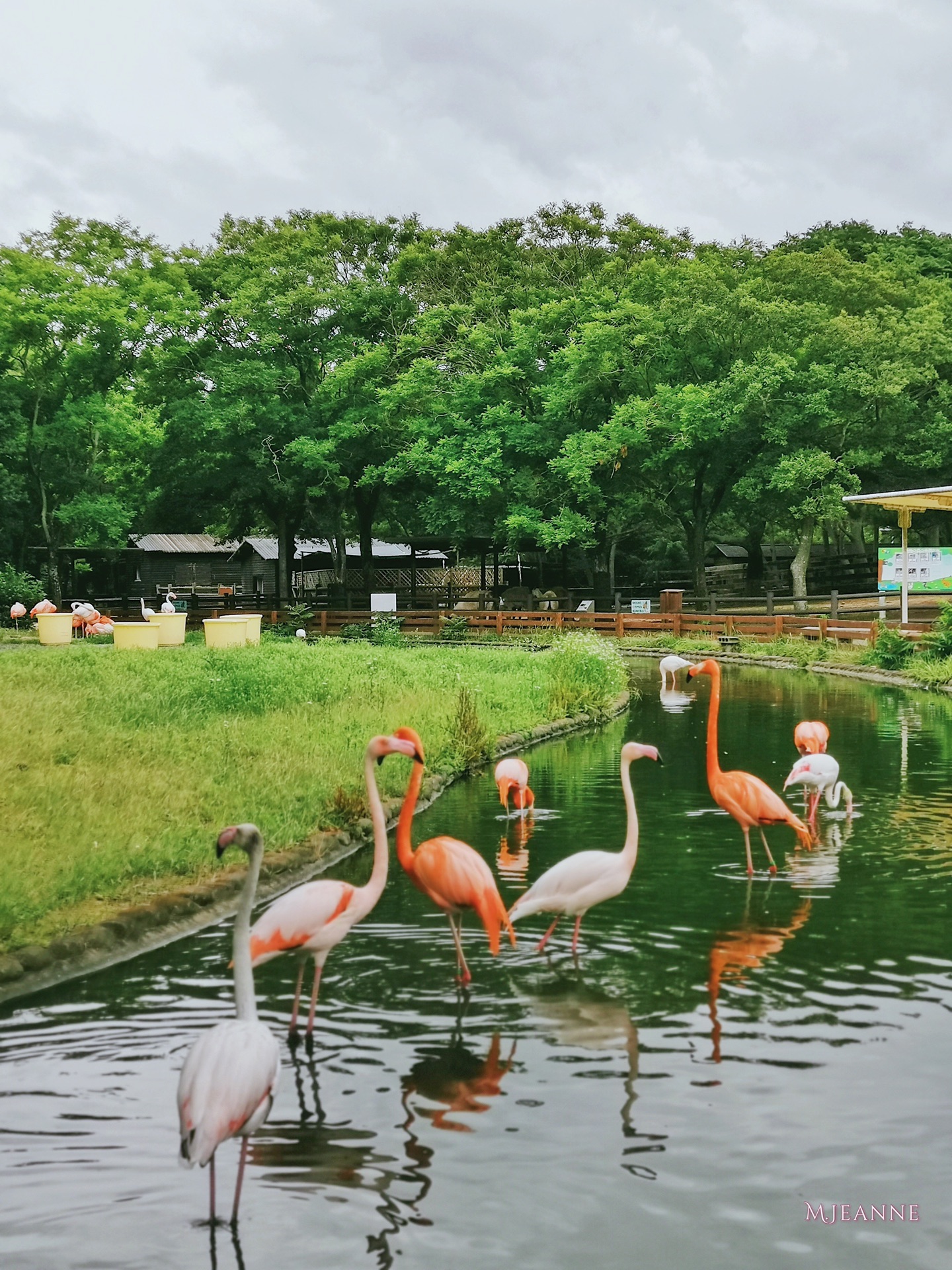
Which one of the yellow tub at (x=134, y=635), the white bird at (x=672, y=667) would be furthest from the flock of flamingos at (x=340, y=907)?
the yellow tub at (x=134, y=635)

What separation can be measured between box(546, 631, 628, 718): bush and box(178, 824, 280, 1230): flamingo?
47.0 feet

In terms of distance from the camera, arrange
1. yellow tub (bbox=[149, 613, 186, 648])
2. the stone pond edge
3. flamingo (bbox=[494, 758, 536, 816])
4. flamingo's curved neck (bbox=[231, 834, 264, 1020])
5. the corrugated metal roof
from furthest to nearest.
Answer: the corrugated metal roof, yellow tub (bbox=[149, 613, 186, 648]), flamingo (bbox=[494, 758, 536, 816]), the stone pond edge, flamingo's curved neck (bbox=[231, 834, 264, 1020])

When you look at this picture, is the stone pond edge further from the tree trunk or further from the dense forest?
the tree trunk

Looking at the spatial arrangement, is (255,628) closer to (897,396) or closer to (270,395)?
(270,395)

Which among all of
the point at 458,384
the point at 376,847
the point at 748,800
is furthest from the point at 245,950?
the point at 458,384

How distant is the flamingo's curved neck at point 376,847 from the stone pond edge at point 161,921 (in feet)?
6.64

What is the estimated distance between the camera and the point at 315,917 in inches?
229

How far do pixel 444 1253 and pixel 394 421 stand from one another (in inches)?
1513

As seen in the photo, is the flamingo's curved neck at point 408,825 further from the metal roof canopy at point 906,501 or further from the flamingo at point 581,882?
the metal roof canopy at point 906,501

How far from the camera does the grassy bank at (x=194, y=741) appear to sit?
850cm

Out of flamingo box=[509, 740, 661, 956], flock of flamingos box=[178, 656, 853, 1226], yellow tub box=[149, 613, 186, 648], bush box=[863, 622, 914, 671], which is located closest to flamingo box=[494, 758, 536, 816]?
flock of flamingos box=[178, 656, 853, 1226]

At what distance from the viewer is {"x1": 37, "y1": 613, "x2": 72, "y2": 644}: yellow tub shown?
28520 millimetres

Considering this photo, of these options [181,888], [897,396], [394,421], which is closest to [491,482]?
[394,421]

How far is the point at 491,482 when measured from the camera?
129ft
